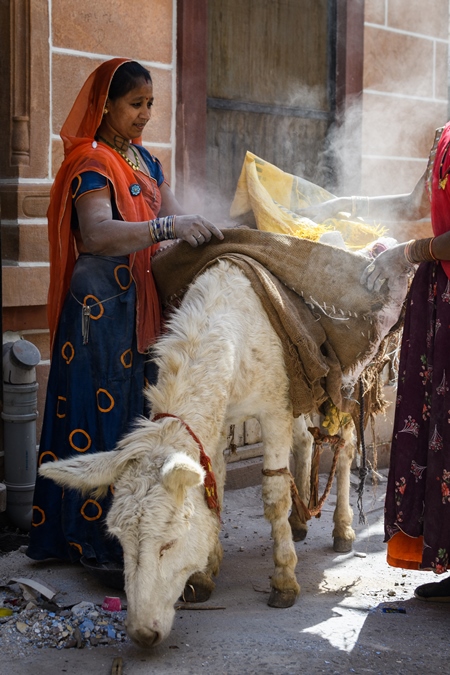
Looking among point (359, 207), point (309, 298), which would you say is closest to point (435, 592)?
point (309, 298)

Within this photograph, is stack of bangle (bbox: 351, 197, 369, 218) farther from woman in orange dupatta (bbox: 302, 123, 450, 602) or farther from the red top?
the red top

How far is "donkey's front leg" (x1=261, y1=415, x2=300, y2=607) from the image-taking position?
167 inches

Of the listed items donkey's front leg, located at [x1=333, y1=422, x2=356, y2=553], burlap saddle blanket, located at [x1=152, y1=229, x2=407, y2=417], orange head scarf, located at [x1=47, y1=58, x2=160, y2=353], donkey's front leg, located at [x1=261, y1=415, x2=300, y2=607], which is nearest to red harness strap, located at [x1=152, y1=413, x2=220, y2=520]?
donkey's front leg, located at [x1=261, y1=415, x2=300, y2=607]

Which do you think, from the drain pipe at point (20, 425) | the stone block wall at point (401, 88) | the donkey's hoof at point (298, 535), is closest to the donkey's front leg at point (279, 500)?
the donkey's hoof at point (298, 535)

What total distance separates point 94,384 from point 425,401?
1637mm

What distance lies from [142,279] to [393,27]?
3.79m

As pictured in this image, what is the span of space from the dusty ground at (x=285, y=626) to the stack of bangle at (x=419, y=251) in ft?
5.45

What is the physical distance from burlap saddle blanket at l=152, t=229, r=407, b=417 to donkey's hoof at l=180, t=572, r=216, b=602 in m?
0.94

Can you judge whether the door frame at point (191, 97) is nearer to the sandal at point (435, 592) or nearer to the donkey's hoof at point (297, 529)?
the donkey's hoof at point (297, 529)

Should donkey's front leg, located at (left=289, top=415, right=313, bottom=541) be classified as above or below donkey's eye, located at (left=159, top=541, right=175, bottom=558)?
below

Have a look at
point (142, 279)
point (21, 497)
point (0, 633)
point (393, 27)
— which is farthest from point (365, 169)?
point (0, 633)

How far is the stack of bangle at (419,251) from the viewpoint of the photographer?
12.5 feet

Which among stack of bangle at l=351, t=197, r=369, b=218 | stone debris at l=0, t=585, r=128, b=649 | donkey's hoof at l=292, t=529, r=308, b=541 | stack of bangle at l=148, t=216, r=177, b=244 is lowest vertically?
donkey's hoof at l=292, t=529, r=308, b=541

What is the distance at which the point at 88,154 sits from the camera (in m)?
4.23
